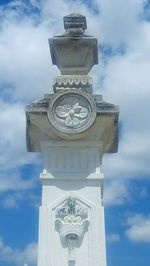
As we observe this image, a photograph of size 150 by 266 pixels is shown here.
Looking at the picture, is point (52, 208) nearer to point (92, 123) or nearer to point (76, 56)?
point (92, 123)

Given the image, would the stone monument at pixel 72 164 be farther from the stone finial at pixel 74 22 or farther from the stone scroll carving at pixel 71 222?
the stone finial at pixel 74 22

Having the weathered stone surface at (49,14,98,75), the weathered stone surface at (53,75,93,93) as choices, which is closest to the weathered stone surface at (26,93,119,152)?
the weathered stone surface at (53,75,93,93)

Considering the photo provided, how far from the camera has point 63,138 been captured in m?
10.1

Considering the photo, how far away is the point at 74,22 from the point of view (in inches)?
455

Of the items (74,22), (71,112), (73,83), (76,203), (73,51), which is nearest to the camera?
(76,203)

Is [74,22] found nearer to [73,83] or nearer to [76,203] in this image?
[73,83]

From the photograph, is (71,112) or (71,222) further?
(71,112)

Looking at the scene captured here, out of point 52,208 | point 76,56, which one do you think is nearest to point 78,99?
point 76,56

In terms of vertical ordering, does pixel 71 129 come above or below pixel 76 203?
above

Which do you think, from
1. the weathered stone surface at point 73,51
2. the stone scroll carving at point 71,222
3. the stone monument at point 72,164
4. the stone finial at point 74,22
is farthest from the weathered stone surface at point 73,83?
Answer: the stone scroll carving at point 71,222

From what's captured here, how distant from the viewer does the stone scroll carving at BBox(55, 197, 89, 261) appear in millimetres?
9375

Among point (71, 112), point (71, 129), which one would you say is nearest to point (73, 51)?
point (71, 112)

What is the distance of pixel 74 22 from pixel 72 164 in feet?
12.0

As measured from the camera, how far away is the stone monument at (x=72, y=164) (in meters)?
9.34
